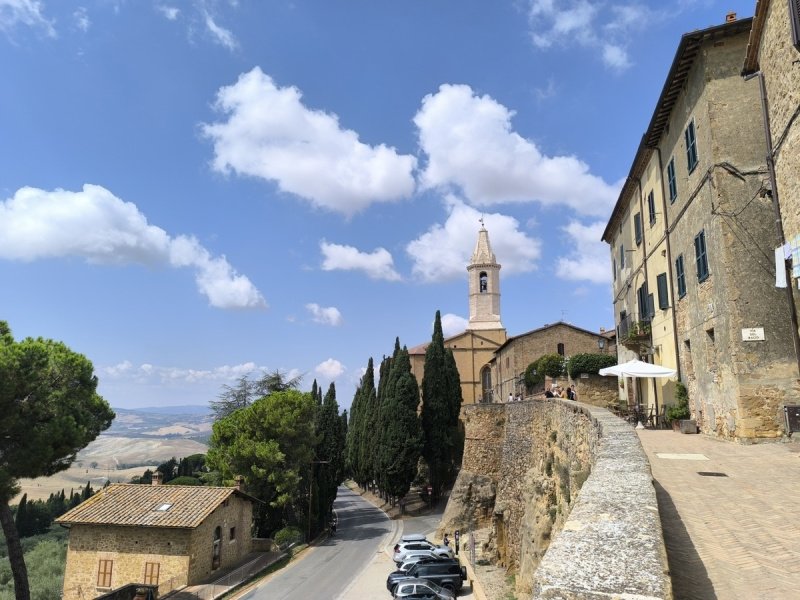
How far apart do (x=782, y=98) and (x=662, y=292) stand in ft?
28.6

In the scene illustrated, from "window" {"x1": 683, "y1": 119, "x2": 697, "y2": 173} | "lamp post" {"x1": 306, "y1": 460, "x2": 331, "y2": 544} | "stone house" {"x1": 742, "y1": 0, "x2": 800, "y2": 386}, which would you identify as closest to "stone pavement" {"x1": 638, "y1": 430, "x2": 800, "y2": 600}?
"stone house" {"x1": 742, "y1": 0, "x2": 800, "y2": 386}

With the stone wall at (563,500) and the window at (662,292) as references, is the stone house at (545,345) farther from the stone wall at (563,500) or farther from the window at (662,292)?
the window at (662,292)

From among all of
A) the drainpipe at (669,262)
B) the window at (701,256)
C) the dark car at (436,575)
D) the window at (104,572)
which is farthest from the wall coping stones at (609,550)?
the window at (104,572)

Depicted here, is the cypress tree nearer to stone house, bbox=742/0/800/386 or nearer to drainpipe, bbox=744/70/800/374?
drainpipe, bbox=744/70/800/374

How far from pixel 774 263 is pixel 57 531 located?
5341 centimetres

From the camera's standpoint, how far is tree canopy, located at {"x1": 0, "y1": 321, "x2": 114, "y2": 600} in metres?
19.3

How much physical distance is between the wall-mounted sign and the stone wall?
3.76 metres

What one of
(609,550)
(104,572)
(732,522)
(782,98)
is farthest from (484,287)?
(609,550)

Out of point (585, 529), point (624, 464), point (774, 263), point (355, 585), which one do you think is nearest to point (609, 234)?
point (774, 263)

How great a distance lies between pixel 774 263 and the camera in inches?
491

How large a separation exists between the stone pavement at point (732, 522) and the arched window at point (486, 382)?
50907 millimetres

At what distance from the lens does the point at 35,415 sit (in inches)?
795

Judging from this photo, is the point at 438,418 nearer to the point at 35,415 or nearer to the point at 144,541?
the point at 144,541

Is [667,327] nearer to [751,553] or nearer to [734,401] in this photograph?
[734,401]
